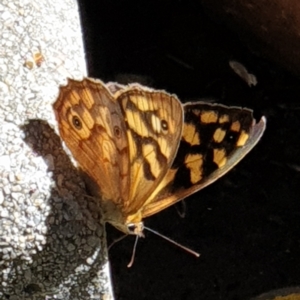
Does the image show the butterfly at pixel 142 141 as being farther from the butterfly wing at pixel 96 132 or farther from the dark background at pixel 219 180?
the dark background at pixel 219 180

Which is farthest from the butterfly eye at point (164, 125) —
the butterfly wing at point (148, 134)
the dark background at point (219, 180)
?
the dark background at point (219, 180)

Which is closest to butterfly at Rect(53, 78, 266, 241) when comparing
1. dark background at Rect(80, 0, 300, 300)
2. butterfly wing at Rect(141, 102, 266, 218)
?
butterfly wing at Rect(141, 102, 266, 218)

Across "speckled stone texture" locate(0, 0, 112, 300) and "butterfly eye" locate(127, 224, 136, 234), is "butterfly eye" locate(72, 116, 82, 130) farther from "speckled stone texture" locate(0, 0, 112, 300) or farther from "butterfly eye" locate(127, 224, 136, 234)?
"butterfly eye" locate(127, 224, 136, 234)

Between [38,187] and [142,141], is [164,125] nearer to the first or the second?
[142,141]

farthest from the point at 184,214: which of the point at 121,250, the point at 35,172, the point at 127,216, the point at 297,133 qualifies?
the point at 35,172

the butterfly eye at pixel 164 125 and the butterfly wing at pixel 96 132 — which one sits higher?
the butterfly eye at pixel 164 125

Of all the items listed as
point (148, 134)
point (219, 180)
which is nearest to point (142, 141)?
point (148, 134)

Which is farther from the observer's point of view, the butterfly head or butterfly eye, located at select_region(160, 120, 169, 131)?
the butterfly head
